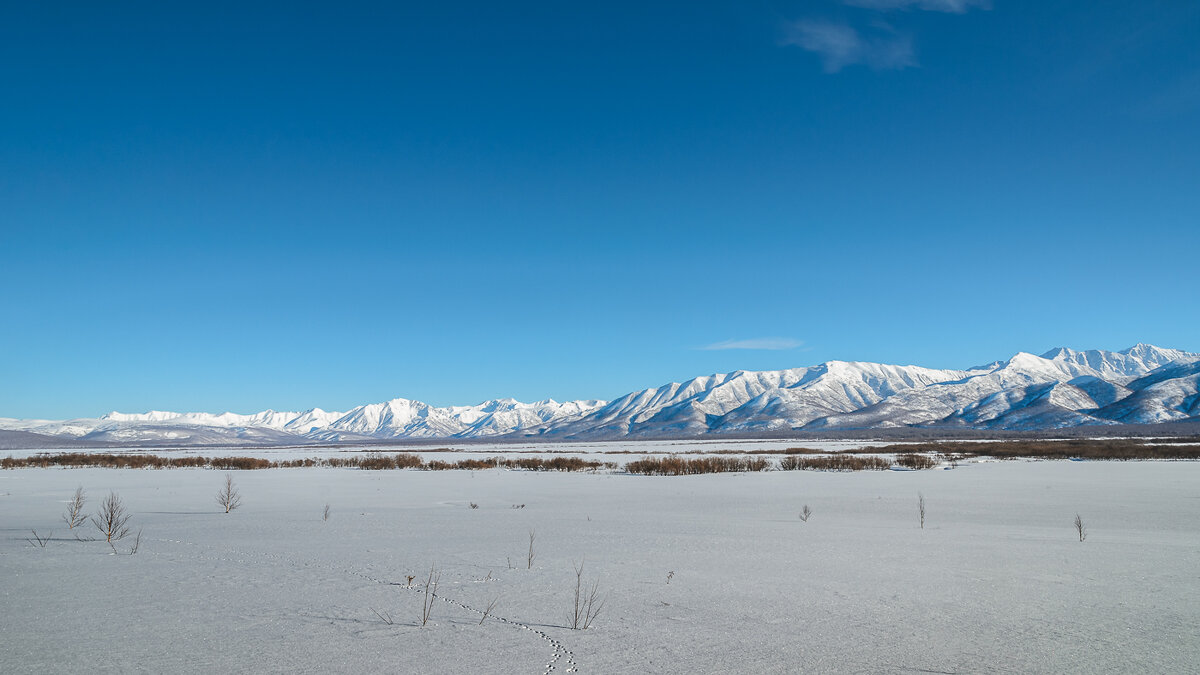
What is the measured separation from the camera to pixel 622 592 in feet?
21.2

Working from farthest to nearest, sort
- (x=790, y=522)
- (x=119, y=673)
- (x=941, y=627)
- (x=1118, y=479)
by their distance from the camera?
(x=1118, y=479) < (x=790, y=522) < (x=941, y=627) < (x=119, y=673)

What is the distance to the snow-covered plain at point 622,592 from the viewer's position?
4559mm

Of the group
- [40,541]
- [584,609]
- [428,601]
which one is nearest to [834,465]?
[584,609]

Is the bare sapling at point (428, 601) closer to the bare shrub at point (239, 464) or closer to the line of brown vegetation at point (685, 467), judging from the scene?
the line of brown vegetation at point (685, 467)

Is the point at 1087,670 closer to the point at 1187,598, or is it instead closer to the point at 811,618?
the point at 811,618

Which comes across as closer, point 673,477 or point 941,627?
point 941,627

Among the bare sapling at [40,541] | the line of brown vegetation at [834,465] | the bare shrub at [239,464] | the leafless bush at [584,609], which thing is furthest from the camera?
the bare shrub at [239,464]

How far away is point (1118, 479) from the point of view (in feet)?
74.6

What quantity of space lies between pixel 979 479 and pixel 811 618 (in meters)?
21.3

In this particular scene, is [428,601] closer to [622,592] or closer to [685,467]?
[622,592]

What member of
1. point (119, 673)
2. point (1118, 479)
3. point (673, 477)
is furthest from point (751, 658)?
point (1118, 479)

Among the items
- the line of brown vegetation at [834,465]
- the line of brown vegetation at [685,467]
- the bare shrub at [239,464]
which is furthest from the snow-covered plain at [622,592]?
the bare shrub at [239,464]

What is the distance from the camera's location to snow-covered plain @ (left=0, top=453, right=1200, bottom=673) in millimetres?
4559

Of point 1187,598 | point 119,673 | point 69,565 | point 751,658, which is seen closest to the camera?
point 119,673
